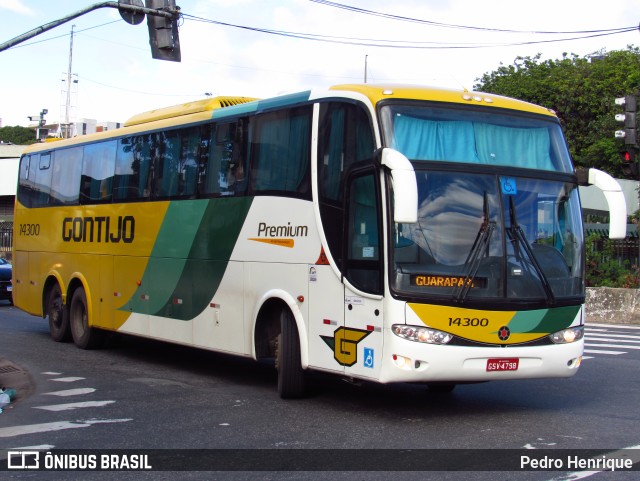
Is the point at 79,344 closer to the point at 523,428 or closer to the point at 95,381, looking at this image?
the point at 95,381

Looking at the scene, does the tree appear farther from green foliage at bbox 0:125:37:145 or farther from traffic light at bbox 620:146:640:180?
green foliage at bbox 0:125:37:145

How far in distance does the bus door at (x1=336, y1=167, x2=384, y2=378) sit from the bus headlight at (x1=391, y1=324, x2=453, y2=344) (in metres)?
0.23

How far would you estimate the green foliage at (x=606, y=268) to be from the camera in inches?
981

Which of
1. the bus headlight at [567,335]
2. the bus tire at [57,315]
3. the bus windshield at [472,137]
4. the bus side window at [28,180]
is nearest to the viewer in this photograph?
the bus windshield at [472,137]

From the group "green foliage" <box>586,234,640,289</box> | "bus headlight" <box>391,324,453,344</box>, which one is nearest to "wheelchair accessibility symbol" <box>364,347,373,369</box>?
"bus headlight" <box>391,324,453,344</box>

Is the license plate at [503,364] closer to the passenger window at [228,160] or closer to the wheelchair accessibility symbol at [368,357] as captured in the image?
the wheelchair accessibility symbol at [368,357]

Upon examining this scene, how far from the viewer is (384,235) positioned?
893 cm

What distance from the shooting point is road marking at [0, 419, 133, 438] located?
8.80 meters

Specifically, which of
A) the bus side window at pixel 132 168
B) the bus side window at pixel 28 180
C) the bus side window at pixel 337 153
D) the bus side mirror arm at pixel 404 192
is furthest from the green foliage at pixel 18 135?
the bus side mirror arm at pixel 404 192

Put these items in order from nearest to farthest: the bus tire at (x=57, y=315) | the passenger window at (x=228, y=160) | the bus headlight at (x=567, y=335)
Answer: the bus headlight at (x=567, y=335) < the passenger window at (x=228, y=160) < the bus tire at (x=57, y=315)

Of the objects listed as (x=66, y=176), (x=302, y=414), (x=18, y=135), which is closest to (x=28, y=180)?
(x=66, y=176)

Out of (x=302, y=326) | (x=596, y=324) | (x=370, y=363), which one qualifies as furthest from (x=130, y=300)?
(x=596, y=324)

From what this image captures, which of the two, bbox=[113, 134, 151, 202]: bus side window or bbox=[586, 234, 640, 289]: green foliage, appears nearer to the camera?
bbox=[113, 134, 151, 202]: bus side window

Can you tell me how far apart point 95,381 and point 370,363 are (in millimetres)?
4778
